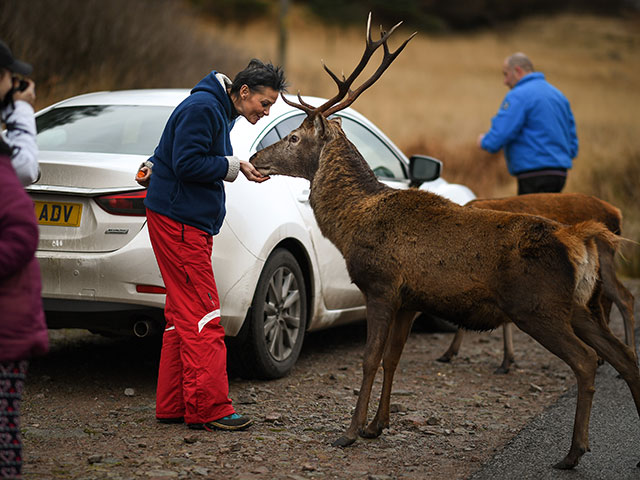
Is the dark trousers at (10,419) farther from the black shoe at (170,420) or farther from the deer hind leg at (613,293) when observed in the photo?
the deer hind leg at (613,293)

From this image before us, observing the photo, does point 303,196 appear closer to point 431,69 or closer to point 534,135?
point 534,135

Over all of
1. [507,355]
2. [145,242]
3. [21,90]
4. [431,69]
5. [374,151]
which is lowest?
[507,355]

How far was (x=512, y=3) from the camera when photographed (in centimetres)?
5697

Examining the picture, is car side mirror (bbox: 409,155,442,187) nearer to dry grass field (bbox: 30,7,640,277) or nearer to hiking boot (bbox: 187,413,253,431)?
hiking boot (bbox: 187,413,253,431)

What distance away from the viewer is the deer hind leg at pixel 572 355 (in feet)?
16.4

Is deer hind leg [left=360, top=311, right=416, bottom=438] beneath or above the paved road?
above

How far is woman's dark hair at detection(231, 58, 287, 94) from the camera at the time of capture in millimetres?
5555

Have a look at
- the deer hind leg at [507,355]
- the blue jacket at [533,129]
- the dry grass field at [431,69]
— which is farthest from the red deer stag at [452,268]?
the dry grass field at [431,69]

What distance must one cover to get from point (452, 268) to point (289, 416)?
1.60m

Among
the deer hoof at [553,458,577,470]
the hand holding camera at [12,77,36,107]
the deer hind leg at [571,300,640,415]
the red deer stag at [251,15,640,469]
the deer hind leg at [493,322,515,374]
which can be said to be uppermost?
the hand holding camera at [12,77,36,107]

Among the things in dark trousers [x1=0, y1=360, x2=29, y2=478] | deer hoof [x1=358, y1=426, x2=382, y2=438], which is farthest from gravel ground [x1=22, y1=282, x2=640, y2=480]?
dark trousers [x1=0, y1=360, x2=29, y2=478]

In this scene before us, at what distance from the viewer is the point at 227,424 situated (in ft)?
18.1

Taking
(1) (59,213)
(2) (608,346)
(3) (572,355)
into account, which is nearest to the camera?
(3) (572,355)

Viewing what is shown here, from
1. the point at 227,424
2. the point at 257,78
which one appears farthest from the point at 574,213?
the point at 227,424
